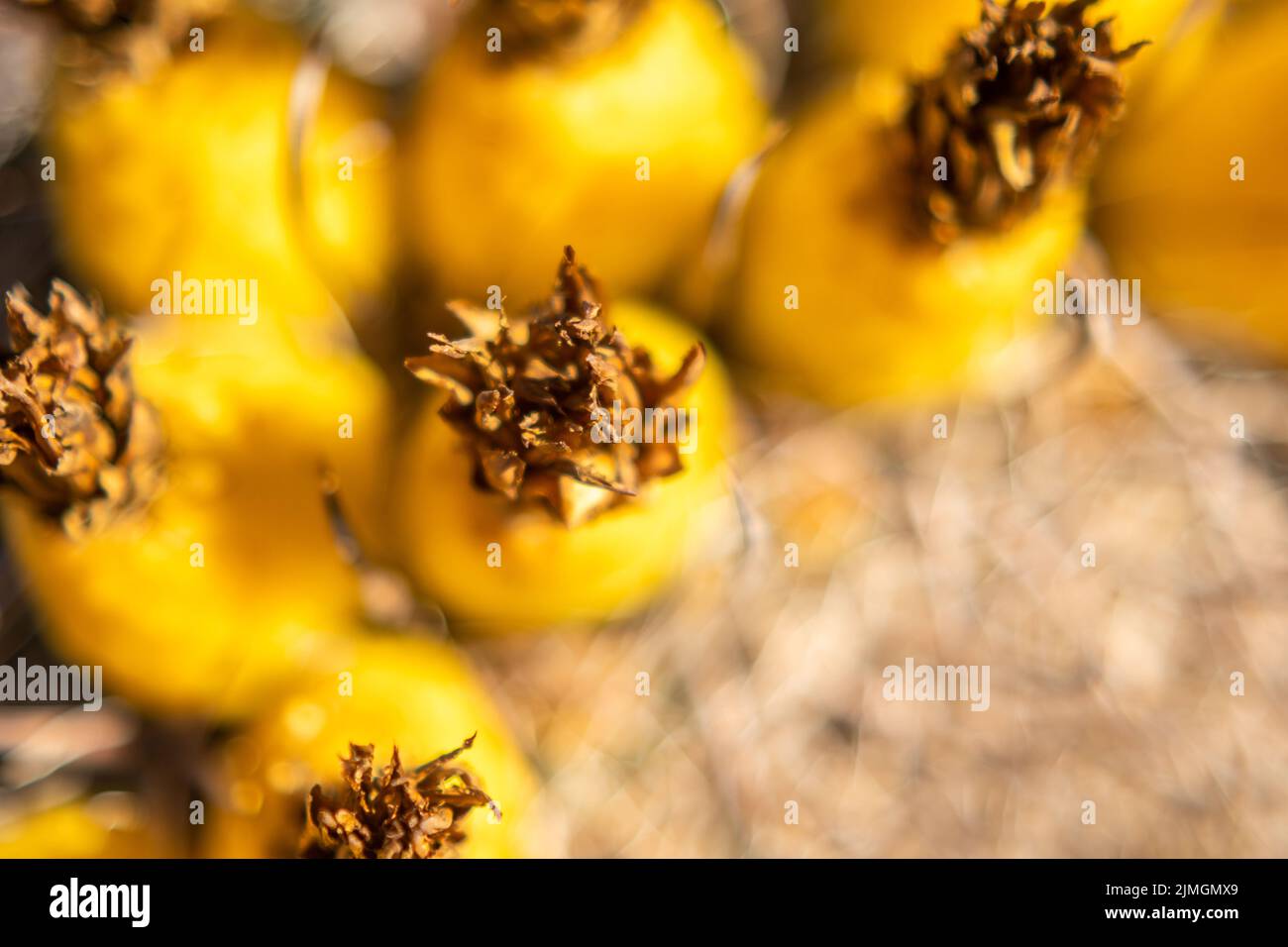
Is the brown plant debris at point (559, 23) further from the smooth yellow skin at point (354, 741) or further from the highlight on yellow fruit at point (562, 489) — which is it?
→ the smooth yellow skin at point (354, 741)

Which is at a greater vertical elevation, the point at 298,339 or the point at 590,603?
the point at 298,339

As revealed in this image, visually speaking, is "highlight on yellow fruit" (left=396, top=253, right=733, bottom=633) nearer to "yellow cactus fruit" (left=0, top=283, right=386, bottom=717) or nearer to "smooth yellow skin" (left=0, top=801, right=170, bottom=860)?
"yellow cactus fruit" (left=0, top=283, right=386, bottom=717)

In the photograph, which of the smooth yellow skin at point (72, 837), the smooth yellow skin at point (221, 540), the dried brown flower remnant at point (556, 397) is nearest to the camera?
the dried brown flower remnant at point (556, 397)

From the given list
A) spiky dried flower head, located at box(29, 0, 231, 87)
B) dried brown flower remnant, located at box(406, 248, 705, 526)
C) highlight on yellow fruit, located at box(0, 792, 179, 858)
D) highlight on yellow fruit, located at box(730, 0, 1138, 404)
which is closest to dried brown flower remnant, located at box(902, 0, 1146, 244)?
highlight on yellow fruit, located at box(730, 0, 1138, 404)

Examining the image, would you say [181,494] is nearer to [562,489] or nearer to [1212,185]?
[562,489]

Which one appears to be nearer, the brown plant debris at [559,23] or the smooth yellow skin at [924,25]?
the brown plant debris at [559,23]

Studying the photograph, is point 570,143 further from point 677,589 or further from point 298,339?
point 677,589

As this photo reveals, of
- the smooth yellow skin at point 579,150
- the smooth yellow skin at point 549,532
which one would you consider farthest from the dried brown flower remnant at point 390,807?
the smooth yellow skin at point 579,150
